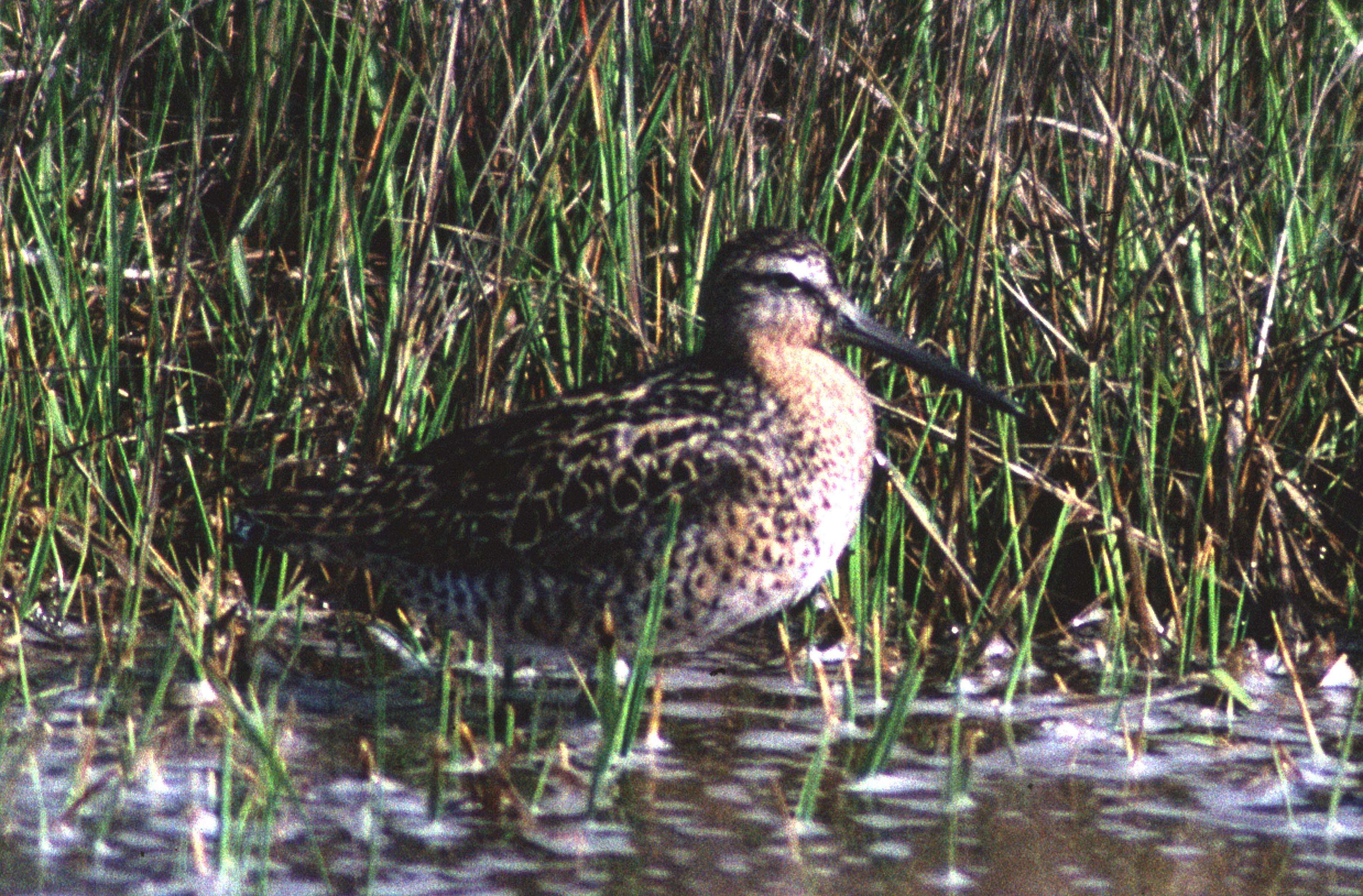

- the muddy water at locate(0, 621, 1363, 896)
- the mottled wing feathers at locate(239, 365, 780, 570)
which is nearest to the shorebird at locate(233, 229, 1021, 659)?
the mottled wing feathers at locate(239, 365, 780, 570)

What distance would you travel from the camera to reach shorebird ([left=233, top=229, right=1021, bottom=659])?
14.1 ft

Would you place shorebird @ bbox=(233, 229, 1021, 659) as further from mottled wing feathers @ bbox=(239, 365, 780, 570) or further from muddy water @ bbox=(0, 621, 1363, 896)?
muddy water @ bbox=(0, 621, 1363, 896)

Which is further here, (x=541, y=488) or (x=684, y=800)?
(x=541, y=488)

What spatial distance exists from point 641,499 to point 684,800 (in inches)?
29.8

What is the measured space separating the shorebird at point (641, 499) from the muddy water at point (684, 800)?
0.88ft

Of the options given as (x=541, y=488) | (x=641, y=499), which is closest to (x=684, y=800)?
(x=641, y=499)

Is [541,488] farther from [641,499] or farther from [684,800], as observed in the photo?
[684,800]

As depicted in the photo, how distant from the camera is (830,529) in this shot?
4355 mm

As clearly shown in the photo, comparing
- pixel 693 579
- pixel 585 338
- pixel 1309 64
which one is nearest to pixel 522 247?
pixel 585 338

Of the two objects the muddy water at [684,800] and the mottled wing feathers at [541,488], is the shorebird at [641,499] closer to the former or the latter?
the mottled wing feathers at [541,488]

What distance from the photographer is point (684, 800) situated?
3811 mm

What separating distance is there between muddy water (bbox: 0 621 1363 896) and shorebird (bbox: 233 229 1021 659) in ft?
0.88

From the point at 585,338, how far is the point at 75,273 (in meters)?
1.29

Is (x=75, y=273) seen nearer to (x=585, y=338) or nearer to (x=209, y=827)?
(x=585, y=338)
